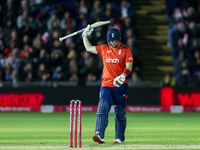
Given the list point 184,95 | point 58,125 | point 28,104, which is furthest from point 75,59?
point 58,125

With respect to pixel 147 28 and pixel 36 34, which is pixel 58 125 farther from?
pixel 147 28

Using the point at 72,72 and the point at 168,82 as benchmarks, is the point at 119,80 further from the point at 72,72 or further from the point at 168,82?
the point at 168,82

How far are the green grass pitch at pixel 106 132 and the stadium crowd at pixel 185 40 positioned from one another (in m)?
1.62

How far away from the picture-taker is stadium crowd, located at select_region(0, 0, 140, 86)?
739 inches

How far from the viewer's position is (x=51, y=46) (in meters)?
19.6

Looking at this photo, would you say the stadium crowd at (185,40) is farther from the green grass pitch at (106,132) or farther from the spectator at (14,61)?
the spectator at (14,61)

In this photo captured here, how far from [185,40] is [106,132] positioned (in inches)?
373

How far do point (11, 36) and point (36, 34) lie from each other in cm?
96

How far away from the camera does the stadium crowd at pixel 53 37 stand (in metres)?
18.8

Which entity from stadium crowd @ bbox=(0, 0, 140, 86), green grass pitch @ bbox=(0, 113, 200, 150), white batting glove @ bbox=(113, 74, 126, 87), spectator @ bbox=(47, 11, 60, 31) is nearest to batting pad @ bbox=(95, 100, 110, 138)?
green grass pitch @ bbox=(0, 113, 200, 150)

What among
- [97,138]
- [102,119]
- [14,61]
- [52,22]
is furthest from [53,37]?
[97,138]

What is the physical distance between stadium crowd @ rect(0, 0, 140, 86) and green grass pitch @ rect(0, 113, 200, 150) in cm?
170

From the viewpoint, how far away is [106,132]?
39.1 ft

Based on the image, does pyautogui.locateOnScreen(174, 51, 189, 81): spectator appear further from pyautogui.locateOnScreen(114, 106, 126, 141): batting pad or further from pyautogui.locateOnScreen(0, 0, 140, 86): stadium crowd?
pyautogui.locateOnScreen(114, 106, 126, 141): batting pad
